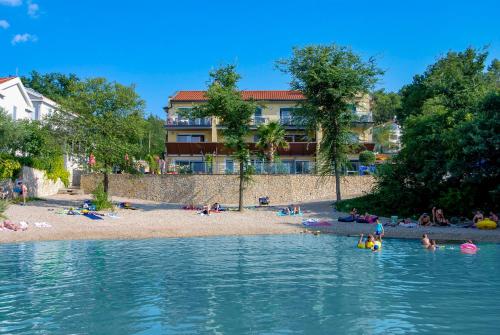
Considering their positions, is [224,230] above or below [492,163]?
below

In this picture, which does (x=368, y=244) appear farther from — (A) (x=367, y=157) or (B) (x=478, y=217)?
(A) (x=367, y=157)

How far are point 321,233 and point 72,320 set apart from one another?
1856cm

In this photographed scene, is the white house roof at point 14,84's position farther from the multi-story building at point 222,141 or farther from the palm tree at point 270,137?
the palm tree at point 270,137

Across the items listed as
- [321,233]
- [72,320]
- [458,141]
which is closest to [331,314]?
[72,320]

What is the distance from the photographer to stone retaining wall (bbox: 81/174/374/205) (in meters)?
41.9

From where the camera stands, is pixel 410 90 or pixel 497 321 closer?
pixel 497 321

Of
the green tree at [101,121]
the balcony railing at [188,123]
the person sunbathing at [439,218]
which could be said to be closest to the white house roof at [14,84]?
the green tree at [101,121]

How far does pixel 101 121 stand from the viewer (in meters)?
35.6

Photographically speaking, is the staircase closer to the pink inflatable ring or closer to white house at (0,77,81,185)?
white house at (0,77,81,185)

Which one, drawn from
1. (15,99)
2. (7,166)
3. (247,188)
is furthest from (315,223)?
(15,99)

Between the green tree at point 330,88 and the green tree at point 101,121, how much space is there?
477 inches

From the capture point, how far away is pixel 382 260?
770 inches

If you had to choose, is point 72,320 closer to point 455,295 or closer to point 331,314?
point 331,314

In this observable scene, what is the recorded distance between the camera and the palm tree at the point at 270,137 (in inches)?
1674
